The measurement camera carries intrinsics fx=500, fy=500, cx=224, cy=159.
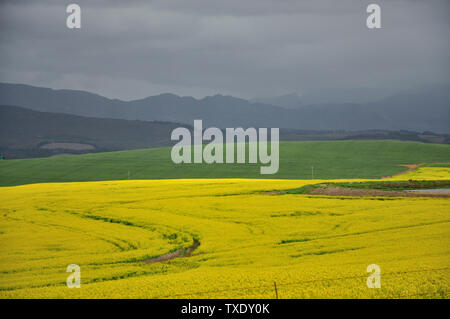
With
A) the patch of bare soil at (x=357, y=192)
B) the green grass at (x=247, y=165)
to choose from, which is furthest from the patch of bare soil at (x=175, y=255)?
the green grass at (x=247, y=165)

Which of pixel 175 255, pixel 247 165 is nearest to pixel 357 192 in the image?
pixel 175 255

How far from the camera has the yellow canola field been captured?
55.5ft

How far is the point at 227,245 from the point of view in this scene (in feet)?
81.7

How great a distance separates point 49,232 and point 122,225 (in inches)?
175

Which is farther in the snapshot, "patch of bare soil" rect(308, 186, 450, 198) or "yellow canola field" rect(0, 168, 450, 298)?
"patch of bare soil" rect(308, 186, 450, 198)

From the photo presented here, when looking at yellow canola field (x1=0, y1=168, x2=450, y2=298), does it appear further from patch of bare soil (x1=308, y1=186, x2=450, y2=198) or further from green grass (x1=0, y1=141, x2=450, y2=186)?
green grass (x1=0, y1=141, x2=450, y2=186)

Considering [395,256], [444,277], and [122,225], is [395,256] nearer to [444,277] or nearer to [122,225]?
[444,277]

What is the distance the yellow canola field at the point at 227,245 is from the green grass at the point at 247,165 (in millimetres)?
36401

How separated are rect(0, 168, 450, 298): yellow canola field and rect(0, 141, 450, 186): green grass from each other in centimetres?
3640

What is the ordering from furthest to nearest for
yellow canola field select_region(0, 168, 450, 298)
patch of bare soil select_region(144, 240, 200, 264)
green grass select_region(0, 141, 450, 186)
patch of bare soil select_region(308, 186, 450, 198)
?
green grass select_region(0, 141, 450, 186)
patch of bare soil select_region(308, 186, 450, 198)
patch of bare soil select_region(144, 240, 200, 264)
yellow canola field select_region(0, 168, 450, 298)

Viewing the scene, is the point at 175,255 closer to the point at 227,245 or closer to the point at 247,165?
the point at 227,245

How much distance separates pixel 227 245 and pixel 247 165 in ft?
203

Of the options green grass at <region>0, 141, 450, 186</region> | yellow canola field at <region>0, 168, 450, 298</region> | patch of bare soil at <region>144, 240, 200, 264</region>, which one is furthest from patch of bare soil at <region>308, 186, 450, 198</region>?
green grass at <region>0, 141, 450, 186</region>
